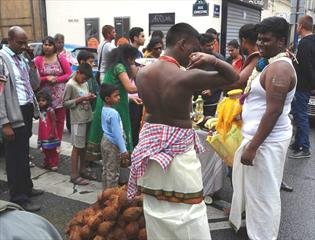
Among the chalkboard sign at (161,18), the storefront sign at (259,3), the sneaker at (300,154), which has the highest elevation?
the storefront sign at (259,3)

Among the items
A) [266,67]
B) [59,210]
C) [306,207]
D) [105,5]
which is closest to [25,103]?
[59,210]

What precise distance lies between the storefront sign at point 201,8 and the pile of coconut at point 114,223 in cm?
1250

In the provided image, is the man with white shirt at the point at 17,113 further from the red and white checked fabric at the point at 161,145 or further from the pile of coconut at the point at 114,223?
the red and white checked fabric at the point at 161,145

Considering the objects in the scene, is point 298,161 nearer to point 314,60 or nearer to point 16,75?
point 314,60

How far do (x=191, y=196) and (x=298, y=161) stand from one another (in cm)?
380

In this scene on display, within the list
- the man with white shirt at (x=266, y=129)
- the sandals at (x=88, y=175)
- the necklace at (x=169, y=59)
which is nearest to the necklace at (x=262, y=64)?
the man with white shirt at (x=266, y=129)

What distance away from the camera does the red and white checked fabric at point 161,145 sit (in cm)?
230

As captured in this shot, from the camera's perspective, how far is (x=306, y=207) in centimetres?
409

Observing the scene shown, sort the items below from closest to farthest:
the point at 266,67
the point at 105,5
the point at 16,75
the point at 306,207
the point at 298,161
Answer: the point at 266,67, the point at 16,75, the point at 306,207, the point at 298,161, the point at 105,5

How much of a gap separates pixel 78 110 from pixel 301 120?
3.37 meters

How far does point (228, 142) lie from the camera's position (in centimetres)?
342

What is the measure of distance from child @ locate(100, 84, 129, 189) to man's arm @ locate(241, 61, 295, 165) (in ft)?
4.73

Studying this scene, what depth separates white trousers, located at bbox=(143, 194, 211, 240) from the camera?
7.55 ft

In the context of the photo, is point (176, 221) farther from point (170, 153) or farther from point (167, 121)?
point (167, 121)
